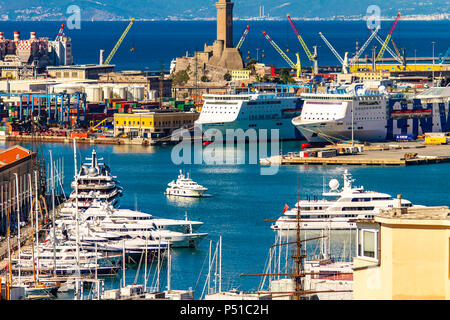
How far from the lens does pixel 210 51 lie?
2099 inches

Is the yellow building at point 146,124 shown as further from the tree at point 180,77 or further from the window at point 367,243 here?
the window at point 367,243

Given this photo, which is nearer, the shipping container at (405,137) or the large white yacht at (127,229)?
the large white yacht at (127,229)

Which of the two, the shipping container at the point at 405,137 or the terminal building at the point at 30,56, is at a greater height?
the terminal building at the point at 30,56

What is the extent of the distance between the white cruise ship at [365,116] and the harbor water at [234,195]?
1649 mm

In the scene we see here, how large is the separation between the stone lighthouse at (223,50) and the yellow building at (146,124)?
15.8 metres

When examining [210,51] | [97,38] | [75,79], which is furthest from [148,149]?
[97,38]

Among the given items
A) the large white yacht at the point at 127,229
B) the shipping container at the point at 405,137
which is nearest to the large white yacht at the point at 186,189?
the large white yacht at the point at 127,229

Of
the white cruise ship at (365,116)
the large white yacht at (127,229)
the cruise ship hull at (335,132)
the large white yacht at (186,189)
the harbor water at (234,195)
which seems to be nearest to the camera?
the harbor water at (234,195)

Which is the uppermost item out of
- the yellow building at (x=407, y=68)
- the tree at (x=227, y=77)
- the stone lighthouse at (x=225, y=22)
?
the stone lighthouse at (x=225, y=22)

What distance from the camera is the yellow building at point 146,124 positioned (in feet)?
117

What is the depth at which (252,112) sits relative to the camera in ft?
125

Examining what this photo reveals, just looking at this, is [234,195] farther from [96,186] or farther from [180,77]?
[180,77]

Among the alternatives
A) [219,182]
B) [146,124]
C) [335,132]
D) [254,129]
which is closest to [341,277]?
[219,182]

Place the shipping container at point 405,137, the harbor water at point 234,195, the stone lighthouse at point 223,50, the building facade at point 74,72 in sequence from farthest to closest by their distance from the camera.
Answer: the stone lighthouse at point 223,50
the building facade at point 74,72
the shipping container at point 405,137
the harbor water at point 234,195
